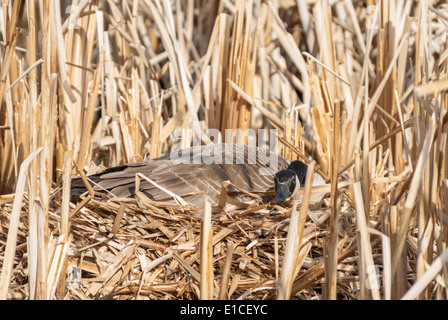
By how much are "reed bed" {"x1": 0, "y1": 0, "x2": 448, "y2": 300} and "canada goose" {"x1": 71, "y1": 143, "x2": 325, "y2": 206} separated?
127mm

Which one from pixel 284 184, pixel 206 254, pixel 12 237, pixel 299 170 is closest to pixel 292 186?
pixel 284 184

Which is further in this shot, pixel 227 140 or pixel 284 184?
pixel 227 140

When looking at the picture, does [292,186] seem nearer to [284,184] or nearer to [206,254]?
[284,184]

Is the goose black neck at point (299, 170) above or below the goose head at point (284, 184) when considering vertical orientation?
above

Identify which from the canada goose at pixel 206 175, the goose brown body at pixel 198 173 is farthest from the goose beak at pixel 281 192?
the goose brown body at pixel 198 173

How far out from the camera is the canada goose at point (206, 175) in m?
3.01

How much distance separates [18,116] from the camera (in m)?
3.03

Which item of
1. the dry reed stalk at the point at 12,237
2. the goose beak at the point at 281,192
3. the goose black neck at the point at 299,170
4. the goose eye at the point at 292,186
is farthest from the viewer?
the goose black neck at the point at 299,170

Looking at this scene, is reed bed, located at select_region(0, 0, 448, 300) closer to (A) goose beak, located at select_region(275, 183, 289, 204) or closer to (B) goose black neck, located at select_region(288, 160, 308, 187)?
(A) goose beak, located at select_region(275, 183, 289, 204)

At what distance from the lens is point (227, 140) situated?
388 cm

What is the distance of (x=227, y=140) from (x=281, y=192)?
1103 millimetres

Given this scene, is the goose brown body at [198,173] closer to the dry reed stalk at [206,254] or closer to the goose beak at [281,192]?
the goose beak at [281,192]

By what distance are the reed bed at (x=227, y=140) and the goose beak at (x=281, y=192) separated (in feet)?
0.16

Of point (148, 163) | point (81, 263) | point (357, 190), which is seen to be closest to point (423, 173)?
point (357, 190)
